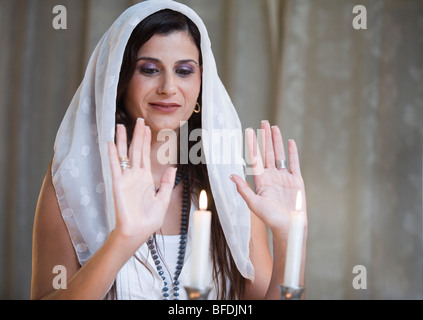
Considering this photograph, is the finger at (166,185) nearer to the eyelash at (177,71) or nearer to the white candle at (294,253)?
the white candle at (294,253)

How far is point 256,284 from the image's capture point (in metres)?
1.58

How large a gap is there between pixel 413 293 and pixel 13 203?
6.31 feet

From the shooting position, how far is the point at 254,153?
128 cm

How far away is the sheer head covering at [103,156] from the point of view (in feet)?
4.68

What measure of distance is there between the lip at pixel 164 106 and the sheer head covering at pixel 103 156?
10cm

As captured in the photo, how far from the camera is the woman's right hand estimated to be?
3.47 ft

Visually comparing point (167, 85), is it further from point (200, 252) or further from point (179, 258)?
point (200, 252)

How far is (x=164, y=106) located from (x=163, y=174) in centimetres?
31

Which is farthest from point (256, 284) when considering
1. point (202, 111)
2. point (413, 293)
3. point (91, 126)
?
point (413, 293)

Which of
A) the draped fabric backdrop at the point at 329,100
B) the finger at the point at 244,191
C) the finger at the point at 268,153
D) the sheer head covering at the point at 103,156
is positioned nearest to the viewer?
the finger at the point at 244,191

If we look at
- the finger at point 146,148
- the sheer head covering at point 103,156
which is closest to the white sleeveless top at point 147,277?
the sheer head covering at point 103,156

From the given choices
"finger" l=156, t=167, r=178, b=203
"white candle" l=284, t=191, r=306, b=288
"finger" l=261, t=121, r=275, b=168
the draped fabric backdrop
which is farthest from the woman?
the draped fabric backdrop

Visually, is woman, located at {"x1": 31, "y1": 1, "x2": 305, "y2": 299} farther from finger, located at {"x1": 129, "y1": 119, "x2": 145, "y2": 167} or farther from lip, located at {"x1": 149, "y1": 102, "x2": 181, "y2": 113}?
finger, located at {"x1": 129, "y1": 119, "x2": 145, "y2": 167}

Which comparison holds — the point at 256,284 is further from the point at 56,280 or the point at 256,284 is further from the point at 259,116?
the point at 259,116
